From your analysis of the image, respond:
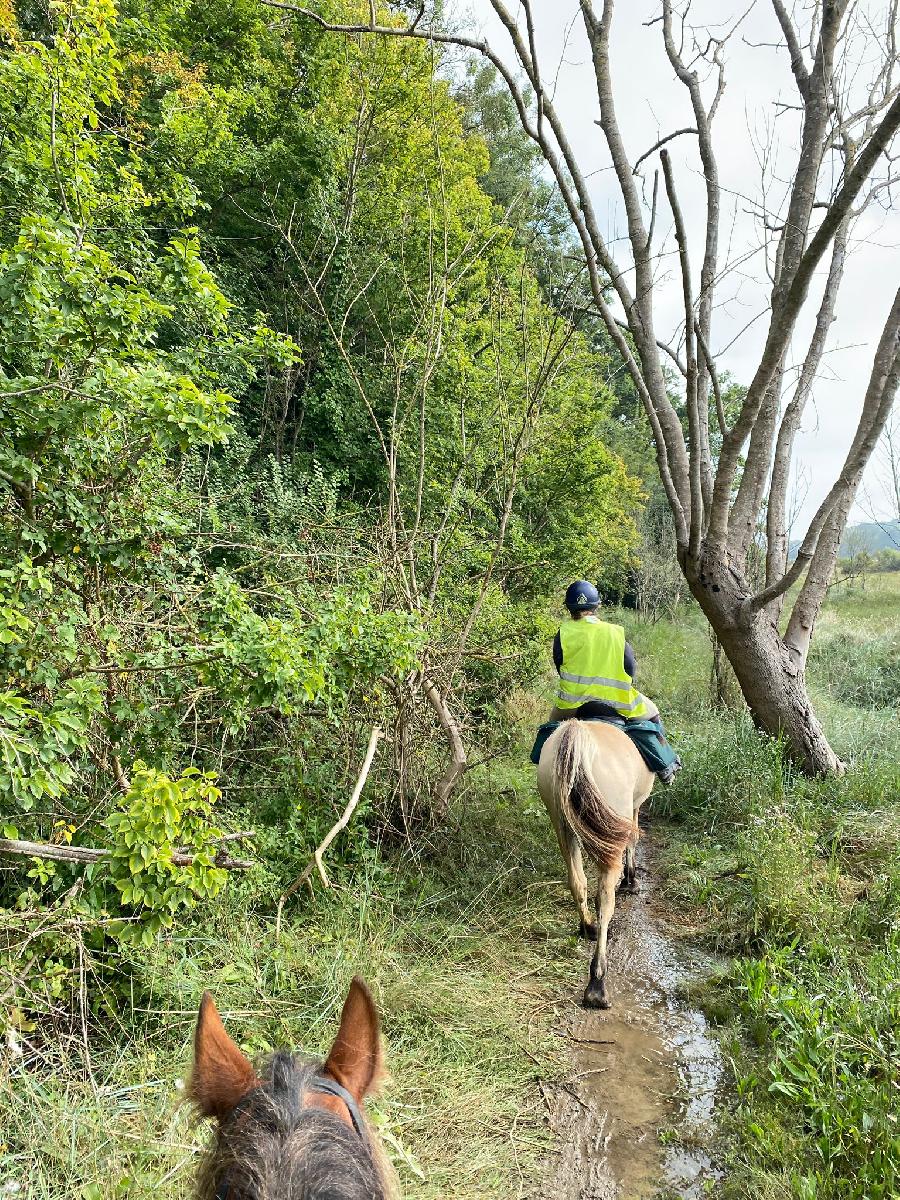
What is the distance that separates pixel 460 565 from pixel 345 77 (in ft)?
34.5

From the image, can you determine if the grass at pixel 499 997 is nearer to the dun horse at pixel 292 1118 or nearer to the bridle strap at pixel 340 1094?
the dun horse at pixel 292 1118

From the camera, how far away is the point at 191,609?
4043mm

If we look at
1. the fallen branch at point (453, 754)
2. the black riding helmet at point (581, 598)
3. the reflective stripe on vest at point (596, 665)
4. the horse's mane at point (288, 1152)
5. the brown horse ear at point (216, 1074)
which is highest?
the black riding helmet at point (581, 598)

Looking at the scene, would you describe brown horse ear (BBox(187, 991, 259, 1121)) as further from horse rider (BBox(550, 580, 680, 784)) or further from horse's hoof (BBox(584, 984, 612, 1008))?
horse rider (BBox(550, 580, 680, 784))

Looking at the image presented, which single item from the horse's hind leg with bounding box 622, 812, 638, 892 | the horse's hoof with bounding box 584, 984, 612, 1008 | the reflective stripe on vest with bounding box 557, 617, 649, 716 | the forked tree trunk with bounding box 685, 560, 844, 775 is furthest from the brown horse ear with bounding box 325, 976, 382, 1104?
the forked tree trunk with bounding box 685, 560, 844, 775

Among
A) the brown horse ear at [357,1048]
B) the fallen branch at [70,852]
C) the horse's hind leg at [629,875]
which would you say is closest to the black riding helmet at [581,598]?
the horse's hind leg at [629,875]

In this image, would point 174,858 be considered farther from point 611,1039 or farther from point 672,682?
point 672,682

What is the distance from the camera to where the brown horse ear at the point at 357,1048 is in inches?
54.4

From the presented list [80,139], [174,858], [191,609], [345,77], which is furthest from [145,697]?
[345,77]

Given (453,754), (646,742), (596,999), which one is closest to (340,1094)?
(596,999)

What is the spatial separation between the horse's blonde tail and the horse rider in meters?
0.67

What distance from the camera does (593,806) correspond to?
157 inches

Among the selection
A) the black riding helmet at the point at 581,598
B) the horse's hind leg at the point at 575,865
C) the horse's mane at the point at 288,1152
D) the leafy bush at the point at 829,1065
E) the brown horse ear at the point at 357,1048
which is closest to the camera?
the horse's mane at the point at 288,1152

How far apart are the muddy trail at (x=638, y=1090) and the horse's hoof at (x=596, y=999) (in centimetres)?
4
